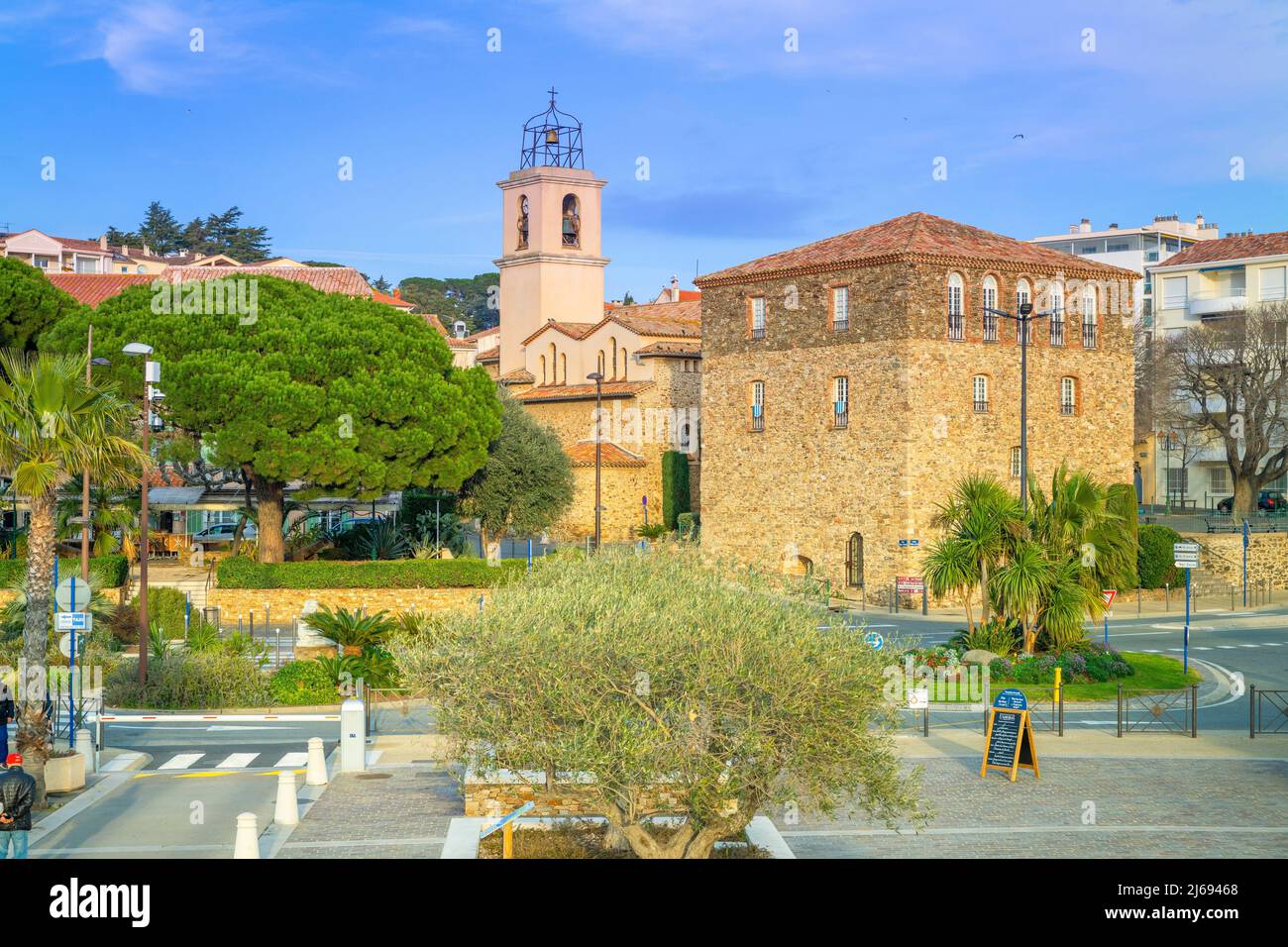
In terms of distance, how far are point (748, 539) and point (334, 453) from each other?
15907mm

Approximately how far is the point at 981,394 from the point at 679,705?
35518 mm

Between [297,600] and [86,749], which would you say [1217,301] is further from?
[86,749]

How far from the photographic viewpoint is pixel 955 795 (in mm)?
19797

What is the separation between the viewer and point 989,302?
1861 inches

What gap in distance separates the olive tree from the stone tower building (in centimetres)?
3191

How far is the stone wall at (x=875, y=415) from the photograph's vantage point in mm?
45906

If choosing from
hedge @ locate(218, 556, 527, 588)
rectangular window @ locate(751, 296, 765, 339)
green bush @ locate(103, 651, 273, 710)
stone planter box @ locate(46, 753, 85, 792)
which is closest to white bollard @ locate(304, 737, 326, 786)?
stone planter box @ locate(46, 753, 85, 792)

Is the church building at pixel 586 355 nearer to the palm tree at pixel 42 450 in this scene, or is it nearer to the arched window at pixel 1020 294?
the arched window at pixel 1020 294

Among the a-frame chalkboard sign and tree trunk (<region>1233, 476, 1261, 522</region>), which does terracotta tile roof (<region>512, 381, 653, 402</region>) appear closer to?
tree trunk (<region>1233, 476, 1261, 522</region>)

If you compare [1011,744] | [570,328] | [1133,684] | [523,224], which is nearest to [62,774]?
[1011,744]

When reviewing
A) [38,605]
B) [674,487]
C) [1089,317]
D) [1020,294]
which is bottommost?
[38,605]

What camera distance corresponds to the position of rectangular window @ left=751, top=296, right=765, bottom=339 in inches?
1981

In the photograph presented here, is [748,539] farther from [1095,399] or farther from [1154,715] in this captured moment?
[1154,715]

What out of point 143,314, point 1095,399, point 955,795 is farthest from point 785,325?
point 955,795
